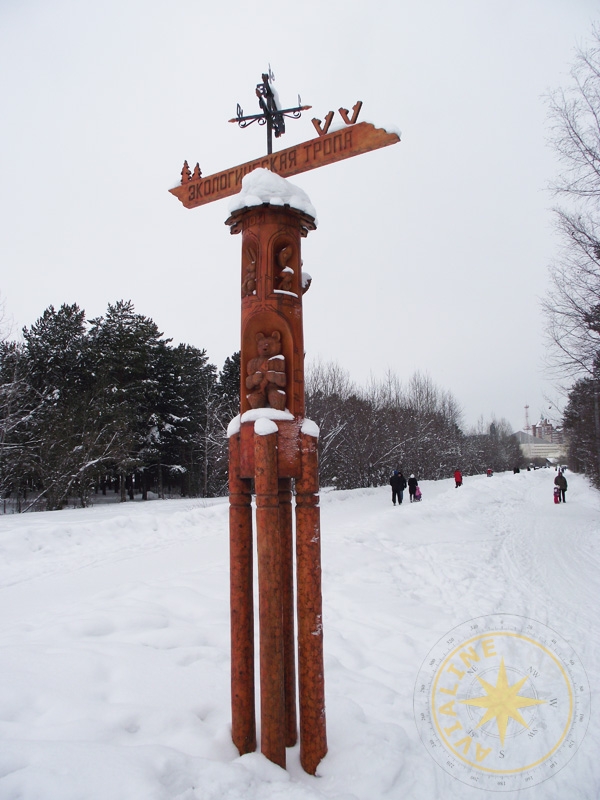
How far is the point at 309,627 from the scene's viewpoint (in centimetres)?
289

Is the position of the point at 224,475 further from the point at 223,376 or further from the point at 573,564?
the point at 573,564

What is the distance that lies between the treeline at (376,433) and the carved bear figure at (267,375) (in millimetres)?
21393

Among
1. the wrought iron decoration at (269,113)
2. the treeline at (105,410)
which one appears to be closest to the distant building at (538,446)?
the treeline at (105,410)

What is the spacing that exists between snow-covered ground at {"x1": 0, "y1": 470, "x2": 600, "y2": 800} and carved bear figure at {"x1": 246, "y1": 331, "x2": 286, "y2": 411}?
191 centimetres

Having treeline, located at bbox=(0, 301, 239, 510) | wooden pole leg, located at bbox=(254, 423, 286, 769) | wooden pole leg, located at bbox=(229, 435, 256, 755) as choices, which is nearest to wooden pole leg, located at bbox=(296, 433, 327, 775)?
wooden pole leg, located at bbox=(254, 423, 286, 769)

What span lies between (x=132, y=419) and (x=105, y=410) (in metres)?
1.82

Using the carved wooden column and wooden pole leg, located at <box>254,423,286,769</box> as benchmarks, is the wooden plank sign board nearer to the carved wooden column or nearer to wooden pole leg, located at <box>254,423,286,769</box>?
the carved wooden column

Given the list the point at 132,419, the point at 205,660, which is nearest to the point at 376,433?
the point at 132,419

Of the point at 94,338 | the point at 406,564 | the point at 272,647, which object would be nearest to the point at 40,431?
the point at 94,338

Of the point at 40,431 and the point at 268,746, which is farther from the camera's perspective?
the point at 40,431

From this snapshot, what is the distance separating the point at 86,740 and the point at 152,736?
1.28 feet

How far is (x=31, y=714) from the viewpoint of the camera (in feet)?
9.20

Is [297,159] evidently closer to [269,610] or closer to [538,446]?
[269,610]

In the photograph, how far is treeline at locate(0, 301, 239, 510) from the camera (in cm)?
2148
